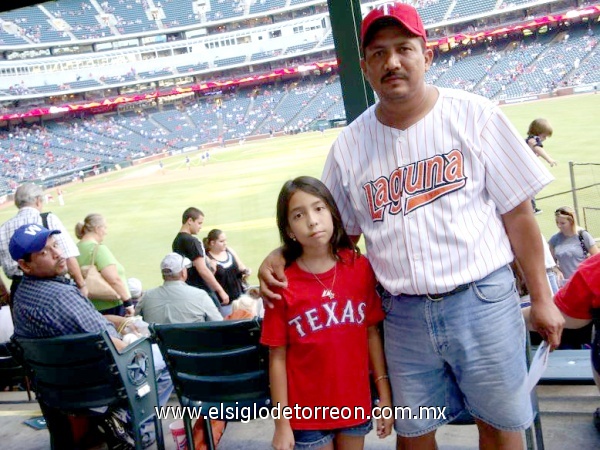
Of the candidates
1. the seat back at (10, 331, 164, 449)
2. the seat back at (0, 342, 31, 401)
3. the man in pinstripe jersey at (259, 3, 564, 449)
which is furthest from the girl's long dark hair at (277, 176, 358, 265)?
the seat back at (0, 342, 31, 401)

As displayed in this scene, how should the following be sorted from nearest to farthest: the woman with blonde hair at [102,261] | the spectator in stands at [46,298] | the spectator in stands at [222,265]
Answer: the spectator in stands at [46,298] < the woman with blonde hair at [102,261] < the spectator in stands at [222,265]

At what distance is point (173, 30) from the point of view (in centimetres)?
1480

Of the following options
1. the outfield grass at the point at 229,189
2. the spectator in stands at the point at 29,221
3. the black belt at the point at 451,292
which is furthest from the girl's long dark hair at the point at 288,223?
the outfield grass at the point at 229,189

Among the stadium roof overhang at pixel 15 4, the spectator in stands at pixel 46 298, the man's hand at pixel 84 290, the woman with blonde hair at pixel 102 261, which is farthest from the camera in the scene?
the woman with blonde hair at pixel 102 261

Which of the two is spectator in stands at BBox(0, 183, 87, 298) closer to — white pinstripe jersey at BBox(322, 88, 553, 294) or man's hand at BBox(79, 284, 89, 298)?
man's hand at BBox(79, 284, 89, 298)

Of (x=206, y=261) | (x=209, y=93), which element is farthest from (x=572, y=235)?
(x=209, y=93)

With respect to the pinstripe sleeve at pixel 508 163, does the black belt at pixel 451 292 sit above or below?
below

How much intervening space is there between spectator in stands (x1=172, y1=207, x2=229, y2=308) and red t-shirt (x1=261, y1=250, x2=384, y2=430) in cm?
267

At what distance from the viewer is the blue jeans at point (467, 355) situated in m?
1.13

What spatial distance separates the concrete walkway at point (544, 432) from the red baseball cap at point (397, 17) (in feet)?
3.74

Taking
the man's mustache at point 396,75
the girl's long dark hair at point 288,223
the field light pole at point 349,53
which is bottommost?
the girl's long dark hair at point 288,223

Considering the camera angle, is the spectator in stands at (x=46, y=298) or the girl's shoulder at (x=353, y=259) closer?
the girl's shoulder at (x=353, y=259)

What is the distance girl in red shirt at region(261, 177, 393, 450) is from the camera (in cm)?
128

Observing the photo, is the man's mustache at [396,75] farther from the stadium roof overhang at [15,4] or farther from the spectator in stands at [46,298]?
the stadium roof overhang at [15,4]
